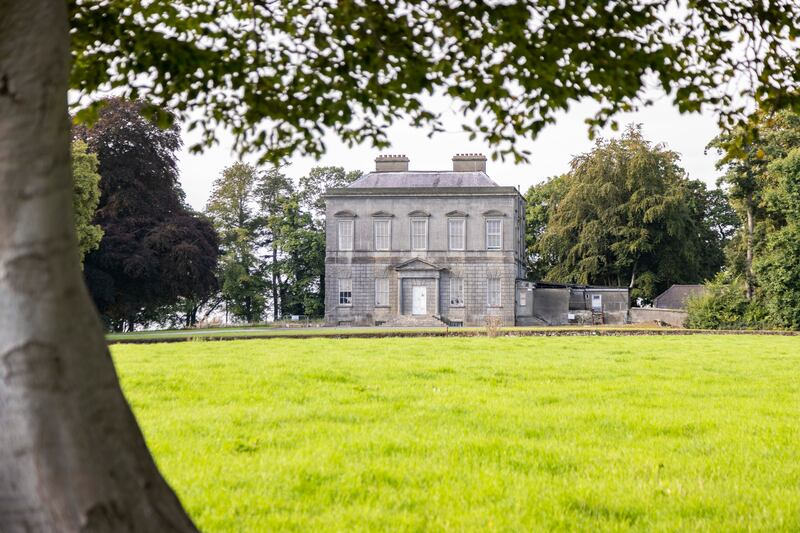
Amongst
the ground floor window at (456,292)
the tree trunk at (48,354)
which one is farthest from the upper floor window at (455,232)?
the tree trunk at (48,354)

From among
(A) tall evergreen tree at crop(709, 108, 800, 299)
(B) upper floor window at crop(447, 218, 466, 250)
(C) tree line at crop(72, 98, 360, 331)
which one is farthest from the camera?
(B) upper floor window at crop(447, 218, 466, 250)

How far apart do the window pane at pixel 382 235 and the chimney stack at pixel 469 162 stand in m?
6.30

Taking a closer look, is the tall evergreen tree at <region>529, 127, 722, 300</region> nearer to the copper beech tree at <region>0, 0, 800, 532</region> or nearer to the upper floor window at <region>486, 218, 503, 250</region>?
the upper floor window at <region>486, 218, 503, 250</region>

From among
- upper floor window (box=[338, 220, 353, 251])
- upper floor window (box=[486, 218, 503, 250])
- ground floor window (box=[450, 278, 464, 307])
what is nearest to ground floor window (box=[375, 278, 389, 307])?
upper floor window (box=[338, 220, 353, 251])

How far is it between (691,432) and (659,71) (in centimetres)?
375

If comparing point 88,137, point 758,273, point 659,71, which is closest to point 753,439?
point 659,71

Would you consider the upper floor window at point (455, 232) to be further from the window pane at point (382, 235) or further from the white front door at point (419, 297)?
the window pane at point (382, 235)

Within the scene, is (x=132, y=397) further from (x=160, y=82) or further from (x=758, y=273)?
(x=758, y=273)

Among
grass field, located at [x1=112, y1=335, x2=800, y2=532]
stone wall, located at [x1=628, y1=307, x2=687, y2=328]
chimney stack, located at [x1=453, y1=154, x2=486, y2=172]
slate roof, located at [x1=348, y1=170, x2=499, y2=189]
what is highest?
chimney stack, located at [x1=453, y1=154, x2=486, y2=172]

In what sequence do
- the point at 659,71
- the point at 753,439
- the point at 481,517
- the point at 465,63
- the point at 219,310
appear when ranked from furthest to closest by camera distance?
the point at 219,310, the point at 753,439, the point at 465,63, the point at 659,71, the point at 481,517

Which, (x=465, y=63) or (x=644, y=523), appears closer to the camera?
(x=644, y=523)

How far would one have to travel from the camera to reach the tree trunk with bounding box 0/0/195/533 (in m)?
2.93

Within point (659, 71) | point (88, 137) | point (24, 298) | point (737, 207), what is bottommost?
point (24, 298)

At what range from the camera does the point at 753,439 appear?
24.7 ft
